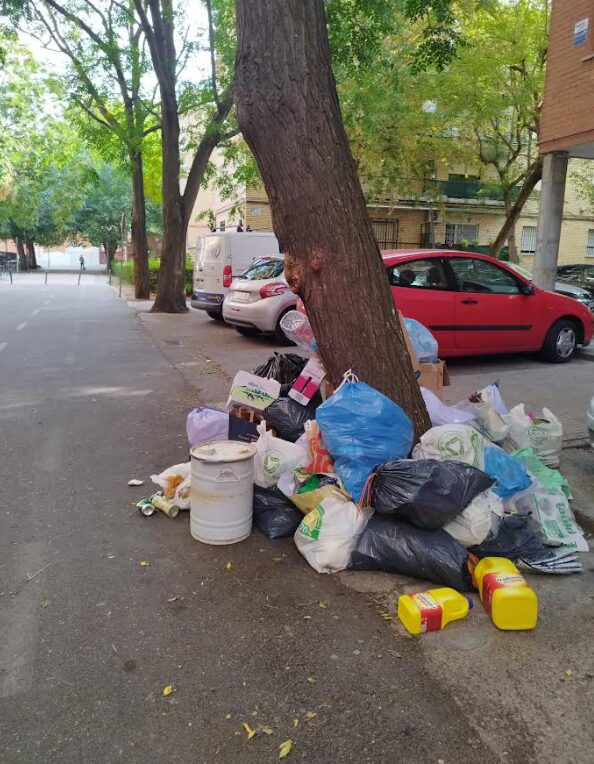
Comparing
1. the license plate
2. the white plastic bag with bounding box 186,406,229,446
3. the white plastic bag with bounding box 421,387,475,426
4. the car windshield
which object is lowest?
the white plastic bag with bounding box 186,406,229,446

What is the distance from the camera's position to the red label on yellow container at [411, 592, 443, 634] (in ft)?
8.96

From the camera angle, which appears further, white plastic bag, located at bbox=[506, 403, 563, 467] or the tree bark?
the tree bark

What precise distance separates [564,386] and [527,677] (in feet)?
18.9

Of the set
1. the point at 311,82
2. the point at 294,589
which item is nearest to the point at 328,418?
the point at 294,589

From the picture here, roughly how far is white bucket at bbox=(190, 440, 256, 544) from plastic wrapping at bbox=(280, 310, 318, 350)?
5.78 ft

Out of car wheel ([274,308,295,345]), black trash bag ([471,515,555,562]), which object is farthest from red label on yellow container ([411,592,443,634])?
car wheel ([274,308,295,345])

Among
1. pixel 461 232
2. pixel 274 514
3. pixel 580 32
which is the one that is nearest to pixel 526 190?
pixel 580 32

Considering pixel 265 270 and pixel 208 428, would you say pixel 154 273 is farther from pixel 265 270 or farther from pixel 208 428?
pixel 208 428

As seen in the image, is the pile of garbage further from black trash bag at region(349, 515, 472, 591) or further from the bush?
the bush

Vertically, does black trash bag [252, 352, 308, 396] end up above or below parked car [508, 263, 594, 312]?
above

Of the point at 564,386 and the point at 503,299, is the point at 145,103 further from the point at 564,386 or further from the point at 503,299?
the point at 564,386

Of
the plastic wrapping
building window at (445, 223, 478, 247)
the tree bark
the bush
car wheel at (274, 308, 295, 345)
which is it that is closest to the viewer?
the plastic wrapping

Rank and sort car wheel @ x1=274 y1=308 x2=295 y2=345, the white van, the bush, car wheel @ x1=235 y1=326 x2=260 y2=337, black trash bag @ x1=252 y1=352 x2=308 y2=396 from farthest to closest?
the bush < the white van < car wheel @ x1=235 y1=326 x2=260 y2=337 < car wheel @ x1=274 y1=308 x2=295 y2=345 < black trash bag @ x1=252 y1=352 x2=308 y2=396

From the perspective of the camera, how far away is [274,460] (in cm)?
388
